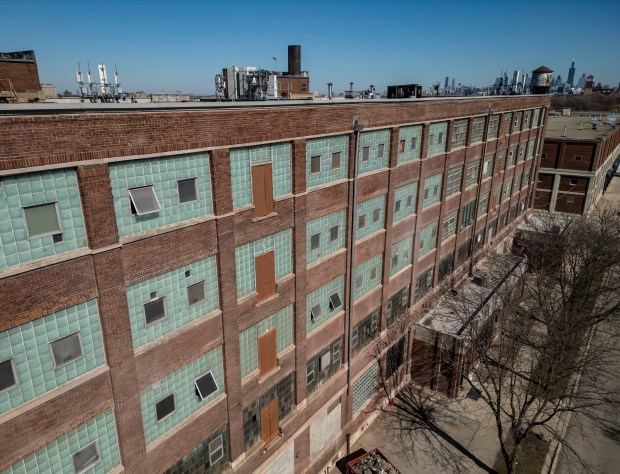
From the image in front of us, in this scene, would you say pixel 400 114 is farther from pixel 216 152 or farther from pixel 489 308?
pixel 489 308

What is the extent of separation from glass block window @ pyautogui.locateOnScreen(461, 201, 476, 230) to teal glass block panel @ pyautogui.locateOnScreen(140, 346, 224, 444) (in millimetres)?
27480

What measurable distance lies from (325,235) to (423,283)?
49.3 ft

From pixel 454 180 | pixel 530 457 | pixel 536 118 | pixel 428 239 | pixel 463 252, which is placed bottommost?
pixel 530 457

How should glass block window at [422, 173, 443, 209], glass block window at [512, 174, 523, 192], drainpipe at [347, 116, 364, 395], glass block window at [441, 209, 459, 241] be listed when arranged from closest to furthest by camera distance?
drainpipe at [347, 116, 364, 395], glass block window at [422, 173, 443, 209], glass block window at [441, 209, 459, 241], glass block window at [512, 174, 523, 192]

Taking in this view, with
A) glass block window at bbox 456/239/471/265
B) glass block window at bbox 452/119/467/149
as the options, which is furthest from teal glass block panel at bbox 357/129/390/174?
glass block window at bbox 456/239/471/265

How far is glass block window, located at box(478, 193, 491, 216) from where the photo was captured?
41.0m

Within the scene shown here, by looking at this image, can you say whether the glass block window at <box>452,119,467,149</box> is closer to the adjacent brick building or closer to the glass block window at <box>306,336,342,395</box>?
the glass block window at <box>306,336,342,395</box>

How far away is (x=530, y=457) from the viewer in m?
26.0

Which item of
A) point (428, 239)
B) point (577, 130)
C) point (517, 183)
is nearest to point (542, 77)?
point (517, 183)

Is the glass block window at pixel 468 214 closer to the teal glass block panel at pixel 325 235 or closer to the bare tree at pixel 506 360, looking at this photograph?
the bare tree at pixel 506 360

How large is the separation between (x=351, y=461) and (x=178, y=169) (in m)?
19.9

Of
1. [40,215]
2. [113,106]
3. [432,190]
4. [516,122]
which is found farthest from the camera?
[516,122]

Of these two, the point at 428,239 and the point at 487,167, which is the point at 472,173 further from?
the point at 428,239

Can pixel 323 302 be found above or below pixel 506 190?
below
